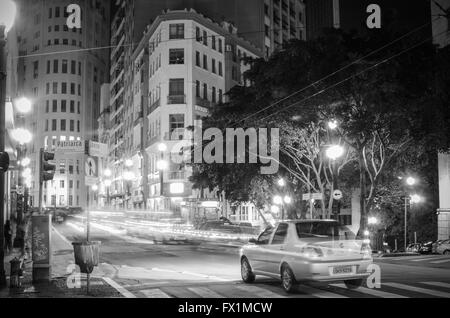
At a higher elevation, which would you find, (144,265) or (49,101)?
(49,101)

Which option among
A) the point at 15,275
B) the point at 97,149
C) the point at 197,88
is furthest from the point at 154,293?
the point at 197,88

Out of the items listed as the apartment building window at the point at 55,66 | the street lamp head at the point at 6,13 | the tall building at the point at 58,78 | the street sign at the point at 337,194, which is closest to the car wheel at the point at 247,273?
the street lamp head at the point at 6,13

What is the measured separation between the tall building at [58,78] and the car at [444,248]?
281ft

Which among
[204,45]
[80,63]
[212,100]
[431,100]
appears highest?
[80,63]

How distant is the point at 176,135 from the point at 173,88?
5.22m

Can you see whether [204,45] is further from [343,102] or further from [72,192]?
[72,192]

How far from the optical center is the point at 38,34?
106562 mm

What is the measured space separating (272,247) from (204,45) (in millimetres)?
49687

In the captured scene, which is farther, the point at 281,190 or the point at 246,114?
the point at 281,190

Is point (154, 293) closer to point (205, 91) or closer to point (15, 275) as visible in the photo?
point (15, 275)

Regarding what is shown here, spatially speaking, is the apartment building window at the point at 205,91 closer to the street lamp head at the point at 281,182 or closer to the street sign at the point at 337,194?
the street lamp head at the point at 281,182

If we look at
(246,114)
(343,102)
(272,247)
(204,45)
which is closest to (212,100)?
(204,45)

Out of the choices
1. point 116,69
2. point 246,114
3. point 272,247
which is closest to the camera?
point 272,247

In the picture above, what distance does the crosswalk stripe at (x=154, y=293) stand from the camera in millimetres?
11891
